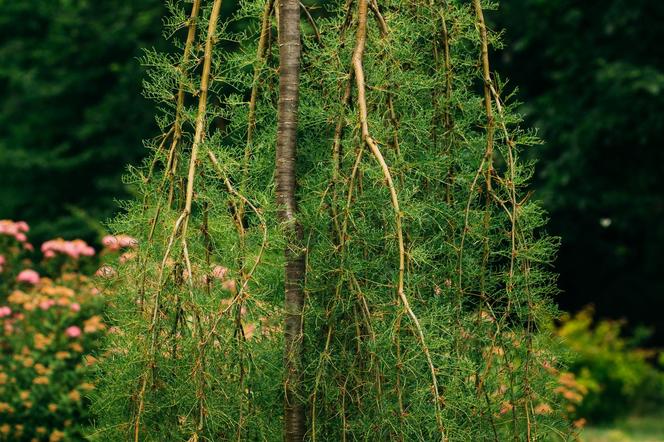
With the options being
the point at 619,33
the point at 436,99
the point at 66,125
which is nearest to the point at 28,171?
the point at 66,125

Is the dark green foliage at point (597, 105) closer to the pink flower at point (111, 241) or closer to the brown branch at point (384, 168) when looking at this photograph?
the pink flower at point (111, 241)

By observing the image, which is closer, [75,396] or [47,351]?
[75,396]

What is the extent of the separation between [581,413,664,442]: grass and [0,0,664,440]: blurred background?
0.92 meters

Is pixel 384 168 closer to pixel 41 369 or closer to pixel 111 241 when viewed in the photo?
pixel 111 241

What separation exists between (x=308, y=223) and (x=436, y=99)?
655 millimetres

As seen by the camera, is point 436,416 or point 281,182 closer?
point 436,416

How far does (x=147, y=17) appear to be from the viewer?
13773mm

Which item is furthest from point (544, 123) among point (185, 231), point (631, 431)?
point (185, 231)

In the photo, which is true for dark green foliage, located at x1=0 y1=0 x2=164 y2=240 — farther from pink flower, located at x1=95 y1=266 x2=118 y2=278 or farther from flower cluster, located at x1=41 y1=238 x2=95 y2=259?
pink flower, located at x1=95 y1=266 x2=118 y2=278

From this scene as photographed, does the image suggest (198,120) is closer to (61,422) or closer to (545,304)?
(545,304)

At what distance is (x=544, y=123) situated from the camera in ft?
33.9

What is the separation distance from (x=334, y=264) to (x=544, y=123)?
8572 millimetres

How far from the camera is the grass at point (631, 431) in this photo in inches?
308

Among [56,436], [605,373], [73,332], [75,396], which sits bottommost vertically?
[605,373]
